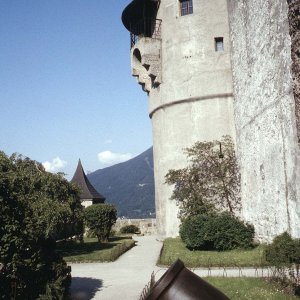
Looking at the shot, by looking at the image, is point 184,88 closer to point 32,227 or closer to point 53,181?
point 53,181

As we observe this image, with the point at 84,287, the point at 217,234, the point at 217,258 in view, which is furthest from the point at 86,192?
the point at 84,287

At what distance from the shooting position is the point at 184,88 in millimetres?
22641

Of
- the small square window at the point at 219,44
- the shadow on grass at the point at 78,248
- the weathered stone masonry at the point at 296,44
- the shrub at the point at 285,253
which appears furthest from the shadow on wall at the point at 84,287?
the small square window at the point at 219,44

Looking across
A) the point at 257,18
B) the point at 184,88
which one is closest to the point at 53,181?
the point at 184,88

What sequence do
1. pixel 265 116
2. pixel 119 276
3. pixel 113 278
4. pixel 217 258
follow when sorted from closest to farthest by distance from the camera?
pixel 113 278, pixel 119 276, pixel 217 258, pixel 265 116

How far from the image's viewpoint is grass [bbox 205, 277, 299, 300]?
8195 mm

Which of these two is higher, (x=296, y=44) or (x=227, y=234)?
(x=296, y=44)

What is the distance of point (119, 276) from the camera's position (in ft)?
39.2

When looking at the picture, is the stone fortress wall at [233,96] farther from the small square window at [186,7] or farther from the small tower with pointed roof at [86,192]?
the small tower with pointed roof at [86,192]

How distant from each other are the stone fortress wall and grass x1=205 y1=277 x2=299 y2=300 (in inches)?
176

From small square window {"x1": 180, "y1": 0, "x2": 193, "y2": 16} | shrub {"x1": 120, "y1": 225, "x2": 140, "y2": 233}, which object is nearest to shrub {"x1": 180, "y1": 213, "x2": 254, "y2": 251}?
small square window {"x1": 180, "y1": 0, "x2": 193, "y2": 16}

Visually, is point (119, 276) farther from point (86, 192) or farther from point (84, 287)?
point (86, 192)

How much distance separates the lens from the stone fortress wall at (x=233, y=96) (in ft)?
46.2

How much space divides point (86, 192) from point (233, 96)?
1894 centimetres
